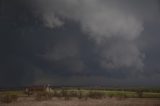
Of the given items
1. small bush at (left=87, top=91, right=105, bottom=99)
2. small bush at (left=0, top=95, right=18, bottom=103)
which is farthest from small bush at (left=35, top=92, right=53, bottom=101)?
small bush at (left=87, top=91, right=105, bottom=99)

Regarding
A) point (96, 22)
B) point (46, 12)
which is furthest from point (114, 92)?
point (46, 12)

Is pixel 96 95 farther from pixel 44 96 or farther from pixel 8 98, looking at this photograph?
pixel 8 98

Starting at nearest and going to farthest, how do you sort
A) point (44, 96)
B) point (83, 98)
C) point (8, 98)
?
point (8, 98) < point (83, 98) < point (44, 96)

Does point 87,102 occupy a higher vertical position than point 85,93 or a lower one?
lower

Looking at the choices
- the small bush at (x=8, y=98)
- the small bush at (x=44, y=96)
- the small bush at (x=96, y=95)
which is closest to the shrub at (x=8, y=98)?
the small bush at (x=8, y=98)

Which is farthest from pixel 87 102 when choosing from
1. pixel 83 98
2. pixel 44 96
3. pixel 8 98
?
pixel 8 98

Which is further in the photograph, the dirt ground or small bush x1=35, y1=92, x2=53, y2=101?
small bush x1=35, y1=92, x2=53, y2=101

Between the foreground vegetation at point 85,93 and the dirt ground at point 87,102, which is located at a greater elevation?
the foreground vegetation at point 85,93

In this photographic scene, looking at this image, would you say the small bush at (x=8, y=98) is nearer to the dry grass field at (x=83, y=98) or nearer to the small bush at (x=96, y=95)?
the dry grass field at (x=83, y=98)

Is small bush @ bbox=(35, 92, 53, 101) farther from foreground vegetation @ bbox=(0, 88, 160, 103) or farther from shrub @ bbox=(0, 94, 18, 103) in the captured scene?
shrub @ bbox=(0, 94, 18, 103)

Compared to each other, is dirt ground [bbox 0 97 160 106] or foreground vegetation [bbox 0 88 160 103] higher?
foreground vegetation [bbox 0 88 160 103]

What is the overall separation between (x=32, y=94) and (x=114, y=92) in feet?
3.77

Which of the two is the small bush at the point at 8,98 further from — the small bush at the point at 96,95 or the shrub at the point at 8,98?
the small bush at the point at 96,95

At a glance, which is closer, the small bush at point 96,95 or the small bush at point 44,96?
the small bush at point 96,95
